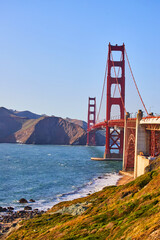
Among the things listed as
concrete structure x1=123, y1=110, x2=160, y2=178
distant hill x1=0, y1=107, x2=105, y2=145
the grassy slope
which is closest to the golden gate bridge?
concrete structure x1=123, y1=110, x2=160, y2=178

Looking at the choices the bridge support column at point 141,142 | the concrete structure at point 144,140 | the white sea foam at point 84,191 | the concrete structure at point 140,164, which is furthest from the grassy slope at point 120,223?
the bridge support column at point 141,142

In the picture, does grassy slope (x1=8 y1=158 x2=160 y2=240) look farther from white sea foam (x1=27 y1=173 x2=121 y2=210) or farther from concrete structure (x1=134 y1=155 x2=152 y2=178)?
concrete structure (x1=134 y1=155 x2=152 y2=178)

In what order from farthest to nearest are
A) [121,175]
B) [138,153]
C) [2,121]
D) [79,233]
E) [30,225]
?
1. [2,121]
2. [121,175]
3. [138,153]
4. [30,225]
5. [79,233]

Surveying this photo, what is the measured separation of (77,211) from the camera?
15.9 metres

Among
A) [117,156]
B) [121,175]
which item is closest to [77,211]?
[121,175]

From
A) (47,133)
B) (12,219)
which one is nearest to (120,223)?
(12,219)

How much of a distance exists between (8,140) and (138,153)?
150608 millimetres

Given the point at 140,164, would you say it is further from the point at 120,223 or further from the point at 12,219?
the point at 120,223

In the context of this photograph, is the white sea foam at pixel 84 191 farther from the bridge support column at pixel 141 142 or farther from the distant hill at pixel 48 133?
the distant hill at pixel 48 133

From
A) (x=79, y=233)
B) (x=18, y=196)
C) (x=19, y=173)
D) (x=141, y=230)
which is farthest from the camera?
(x=19, y=173)

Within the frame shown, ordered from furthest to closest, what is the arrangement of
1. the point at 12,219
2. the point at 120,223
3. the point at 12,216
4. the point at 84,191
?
the point at 84,191 < the point at 12,216 < the point at 12,219 < the point at 120,223

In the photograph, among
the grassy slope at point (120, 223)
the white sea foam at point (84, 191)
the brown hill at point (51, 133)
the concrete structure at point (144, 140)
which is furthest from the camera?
the brown hill at point (51, 133)

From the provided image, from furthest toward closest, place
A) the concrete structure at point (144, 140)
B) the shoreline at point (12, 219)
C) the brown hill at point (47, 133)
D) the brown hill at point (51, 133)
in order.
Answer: the brown hill at point (51, 133) < the brown hill at point (47, 133) < the concrete structure at point (144, 140) < the shoreline at point (12, 219)

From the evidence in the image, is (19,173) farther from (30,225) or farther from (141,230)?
(141,230)
